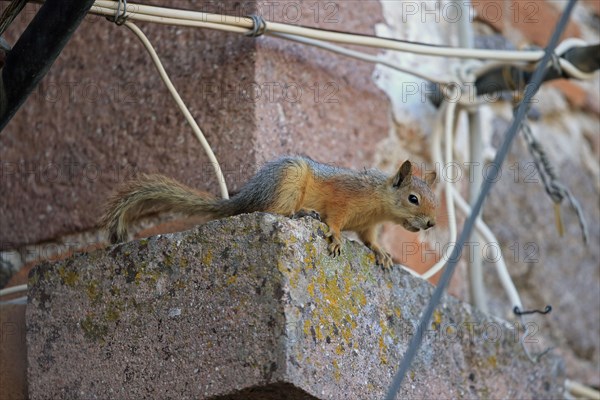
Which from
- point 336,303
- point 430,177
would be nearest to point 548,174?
point 430,177

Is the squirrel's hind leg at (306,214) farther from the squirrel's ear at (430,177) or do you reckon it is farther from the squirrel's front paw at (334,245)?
the squirrel's ear at (430,177)

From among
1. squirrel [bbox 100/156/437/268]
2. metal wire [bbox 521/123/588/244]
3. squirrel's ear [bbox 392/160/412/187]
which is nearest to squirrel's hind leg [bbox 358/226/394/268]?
squirrel [bbox 100/156/437/268]

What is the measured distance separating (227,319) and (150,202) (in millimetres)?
527

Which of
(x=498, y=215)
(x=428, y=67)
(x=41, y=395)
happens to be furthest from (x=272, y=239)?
(x=498, y=215)

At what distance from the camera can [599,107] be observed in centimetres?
460

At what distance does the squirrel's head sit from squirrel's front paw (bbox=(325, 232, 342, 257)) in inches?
21.3

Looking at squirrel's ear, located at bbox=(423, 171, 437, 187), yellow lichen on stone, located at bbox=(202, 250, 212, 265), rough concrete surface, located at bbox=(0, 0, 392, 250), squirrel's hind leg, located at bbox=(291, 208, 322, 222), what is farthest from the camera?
squirrel's ear, located at bbox=(423, 171, 437, 187)

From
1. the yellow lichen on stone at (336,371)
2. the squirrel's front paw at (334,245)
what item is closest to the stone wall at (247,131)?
the squirrel's front paw at (334,245)

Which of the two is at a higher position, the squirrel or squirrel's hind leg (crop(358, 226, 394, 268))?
the squirrel

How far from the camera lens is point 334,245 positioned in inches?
104

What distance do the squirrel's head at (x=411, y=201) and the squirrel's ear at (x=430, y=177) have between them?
0.09m

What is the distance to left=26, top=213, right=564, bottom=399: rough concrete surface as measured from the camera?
244cm

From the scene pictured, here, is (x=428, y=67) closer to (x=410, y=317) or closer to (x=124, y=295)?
(x=410, y=317)

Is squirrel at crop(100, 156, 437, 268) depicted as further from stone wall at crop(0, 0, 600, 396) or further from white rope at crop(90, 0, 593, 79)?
white rope at crop(90, 0, 593, 79)
